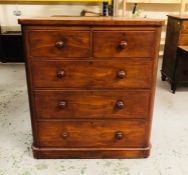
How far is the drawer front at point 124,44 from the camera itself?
135 centimetres

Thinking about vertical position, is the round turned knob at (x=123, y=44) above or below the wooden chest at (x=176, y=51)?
above

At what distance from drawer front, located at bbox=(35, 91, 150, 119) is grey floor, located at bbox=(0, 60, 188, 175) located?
0.31m

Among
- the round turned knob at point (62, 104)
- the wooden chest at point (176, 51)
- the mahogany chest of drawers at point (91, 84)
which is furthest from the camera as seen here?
the wooden chest at point (176, 51)

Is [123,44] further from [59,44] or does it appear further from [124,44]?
[59,44]

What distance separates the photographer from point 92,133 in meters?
1.58

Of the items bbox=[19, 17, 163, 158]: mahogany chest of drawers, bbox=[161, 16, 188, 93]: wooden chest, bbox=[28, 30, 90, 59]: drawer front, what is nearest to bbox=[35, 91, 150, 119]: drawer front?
bbox=[19, 17, 163, 158]: mahogany chest of drawers

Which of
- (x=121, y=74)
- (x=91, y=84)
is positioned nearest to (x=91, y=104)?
(x=91, y=84)

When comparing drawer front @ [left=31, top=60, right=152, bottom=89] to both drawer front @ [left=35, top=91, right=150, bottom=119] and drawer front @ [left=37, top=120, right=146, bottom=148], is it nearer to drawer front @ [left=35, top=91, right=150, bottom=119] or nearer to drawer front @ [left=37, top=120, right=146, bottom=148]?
drawer front @ [left=35, top=91, right=150, bottom=119]

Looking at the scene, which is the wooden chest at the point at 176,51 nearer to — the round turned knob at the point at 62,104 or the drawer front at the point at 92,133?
the drawer front at the point at 92,133

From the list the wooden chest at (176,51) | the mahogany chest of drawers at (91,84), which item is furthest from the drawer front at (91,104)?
the wooden chest at (176,51)

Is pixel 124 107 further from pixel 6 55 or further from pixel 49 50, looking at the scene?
pixel 6 55

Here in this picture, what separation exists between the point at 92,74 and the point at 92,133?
1.29 feet

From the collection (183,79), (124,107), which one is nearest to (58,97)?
(124,107)

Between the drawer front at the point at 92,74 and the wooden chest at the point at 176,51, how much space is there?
1.37m
